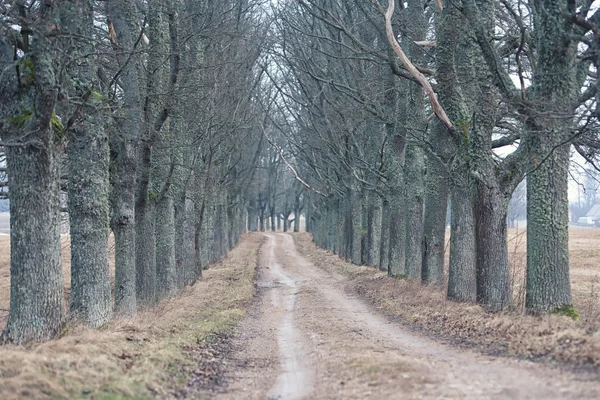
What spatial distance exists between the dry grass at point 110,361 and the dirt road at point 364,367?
886 millimetres

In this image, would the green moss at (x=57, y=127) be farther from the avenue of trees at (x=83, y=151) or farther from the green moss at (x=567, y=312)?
the green moss at (x=567, y=312)

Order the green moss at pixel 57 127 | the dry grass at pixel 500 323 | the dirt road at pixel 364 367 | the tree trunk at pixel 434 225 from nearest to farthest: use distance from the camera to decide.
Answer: the dirt road at pixel 364 367
the dry grass at pixel 500 323
the green moss at pixel 57 127
the tree trunk at pixel 434 225

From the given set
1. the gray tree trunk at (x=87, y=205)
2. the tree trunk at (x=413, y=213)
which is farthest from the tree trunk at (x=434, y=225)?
the gray tree trunk at (x=87, y=205)

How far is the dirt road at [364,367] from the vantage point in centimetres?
673

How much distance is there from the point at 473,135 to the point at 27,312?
30.3 feet

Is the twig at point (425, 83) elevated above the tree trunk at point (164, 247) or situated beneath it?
elevated above

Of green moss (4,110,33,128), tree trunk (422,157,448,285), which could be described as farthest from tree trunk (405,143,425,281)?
green moss (4,110,33,128)

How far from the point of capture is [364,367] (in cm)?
830

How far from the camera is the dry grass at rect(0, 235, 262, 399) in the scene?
259 inches

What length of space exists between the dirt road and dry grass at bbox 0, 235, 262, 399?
34.9 inches

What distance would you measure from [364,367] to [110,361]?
3.31m

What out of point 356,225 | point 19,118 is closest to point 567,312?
point 19,118

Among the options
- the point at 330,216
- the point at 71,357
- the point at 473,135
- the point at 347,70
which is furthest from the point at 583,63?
the point at 330,216

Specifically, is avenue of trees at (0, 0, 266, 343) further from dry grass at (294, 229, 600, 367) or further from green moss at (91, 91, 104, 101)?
dry grass at (294, 229, 600, 367)
